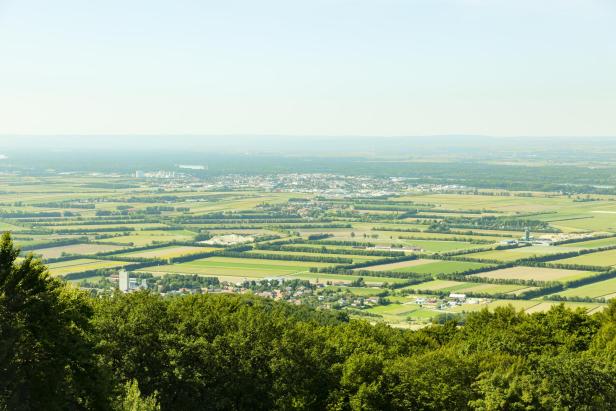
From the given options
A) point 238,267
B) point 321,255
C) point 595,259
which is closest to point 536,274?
point 595,259

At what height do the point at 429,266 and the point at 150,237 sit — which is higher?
the point at 429,266

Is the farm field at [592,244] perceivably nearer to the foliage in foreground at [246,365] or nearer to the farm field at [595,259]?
the farm field at [595,259]

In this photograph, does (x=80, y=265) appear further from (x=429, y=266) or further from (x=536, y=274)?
(x=536, y=274)

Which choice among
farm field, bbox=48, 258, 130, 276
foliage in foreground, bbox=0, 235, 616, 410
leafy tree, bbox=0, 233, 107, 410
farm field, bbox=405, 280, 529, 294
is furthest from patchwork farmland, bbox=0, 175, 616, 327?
leafy tree, bbox=0, 233, 107, 410

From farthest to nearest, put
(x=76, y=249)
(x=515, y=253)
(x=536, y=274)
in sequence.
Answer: (x=76, y=249) → (x=515, y=253) → (x=536, y=274)

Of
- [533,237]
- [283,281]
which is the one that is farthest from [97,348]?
[533,237]

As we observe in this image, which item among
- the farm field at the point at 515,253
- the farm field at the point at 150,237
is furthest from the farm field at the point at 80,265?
the farm field at the point at 515,253

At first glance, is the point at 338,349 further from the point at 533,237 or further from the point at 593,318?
the point at 533,237

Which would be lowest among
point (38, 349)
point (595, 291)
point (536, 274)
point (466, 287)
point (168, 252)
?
point (168, 252)
